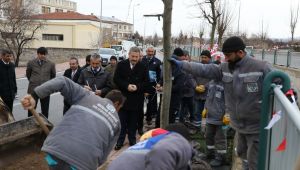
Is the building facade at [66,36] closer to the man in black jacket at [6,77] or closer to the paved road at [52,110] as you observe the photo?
the paved road at [52,110]

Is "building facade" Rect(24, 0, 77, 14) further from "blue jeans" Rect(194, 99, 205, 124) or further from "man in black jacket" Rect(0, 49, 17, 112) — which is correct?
"blue jeans" Rect(194, 99, 205, 124)

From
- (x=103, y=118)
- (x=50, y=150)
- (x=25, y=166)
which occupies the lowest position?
(x=25, y=166)

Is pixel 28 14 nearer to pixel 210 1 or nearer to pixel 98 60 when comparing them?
pixel 210 1

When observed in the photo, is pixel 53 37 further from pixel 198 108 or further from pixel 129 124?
pixel 129 124

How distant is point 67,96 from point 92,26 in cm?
6858

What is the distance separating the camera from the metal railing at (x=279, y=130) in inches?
90.9

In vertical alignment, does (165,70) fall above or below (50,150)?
above

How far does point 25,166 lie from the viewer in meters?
5.61

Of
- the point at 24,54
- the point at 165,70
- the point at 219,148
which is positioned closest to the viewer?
the point at 165,70

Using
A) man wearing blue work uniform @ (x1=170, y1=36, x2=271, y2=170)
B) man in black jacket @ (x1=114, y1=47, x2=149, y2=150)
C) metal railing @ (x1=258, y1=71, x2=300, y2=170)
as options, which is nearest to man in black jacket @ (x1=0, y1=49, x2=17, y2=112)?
man in black jacket @ (x1=114, y1=47, x2=149, y2=150)

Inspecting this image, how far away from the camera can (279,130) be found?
2.98 meters

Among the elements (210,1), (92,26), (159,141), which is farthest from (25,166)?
(92,26)

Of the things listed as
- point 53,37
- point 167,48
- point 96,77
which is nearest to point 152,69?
point 96,77

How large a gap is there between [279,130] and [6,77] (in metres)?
6.18
